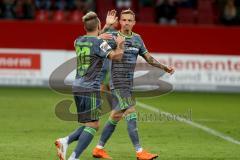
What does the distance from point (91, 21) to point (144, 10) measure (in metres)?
16.5

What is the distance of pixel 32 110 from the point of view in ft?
58.2

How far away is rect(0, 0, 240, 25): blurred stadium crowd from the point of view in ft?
81.5

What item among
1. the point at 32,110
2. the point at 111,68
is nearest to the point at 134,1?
the point at 32,110

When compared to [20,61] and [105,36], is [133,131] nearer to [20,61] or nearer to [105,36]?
[105,36]

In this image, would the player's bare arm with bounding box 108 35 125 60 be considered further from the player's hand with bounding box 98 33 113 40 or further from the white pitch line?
the white pitch line

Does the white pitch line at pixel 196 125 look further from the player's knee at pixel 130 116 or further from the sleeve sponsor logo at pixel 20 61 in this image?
the sleeve sponsor logo at pixel 20 61

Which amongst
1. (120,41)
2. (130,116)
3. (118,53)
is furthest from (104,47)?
(130,116)

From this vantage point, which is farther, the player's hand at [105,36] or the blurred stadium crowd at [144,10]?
the blurred stadium crowd at [144,10]

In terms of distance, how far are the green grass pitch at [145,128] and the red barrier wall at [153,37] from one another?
165 cm

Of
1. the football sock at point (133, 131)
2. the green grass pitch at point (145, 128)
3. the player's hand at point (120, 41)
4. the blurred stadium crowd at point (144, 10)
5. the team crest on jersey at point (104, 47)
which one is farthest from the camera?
the blurred stadium crowd at point (144, 10)

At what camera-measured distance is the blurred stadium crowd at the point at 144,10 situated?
24844 millimetres

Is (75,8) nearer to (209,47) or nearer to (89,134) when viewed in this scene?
(209,47)

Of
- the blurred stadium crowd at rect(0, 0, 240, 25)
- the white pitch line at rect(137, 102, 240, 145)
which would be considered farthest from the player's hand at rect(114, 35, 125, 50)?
the blurred stadium crowd at rect(0, 0, 240, 25)

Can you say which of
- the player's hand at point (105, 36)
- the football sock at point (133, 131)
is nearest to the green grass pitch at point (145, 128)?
the football sock at point (133, 131)
